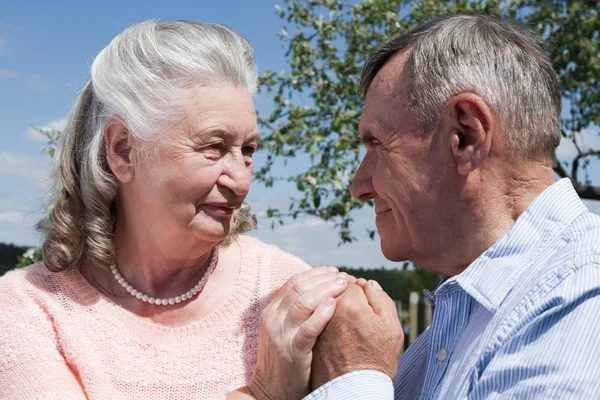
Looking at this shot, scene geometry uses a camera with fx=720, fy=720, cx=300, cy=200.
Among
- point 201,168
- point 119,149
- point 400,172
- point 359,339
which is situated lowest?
point 359,339

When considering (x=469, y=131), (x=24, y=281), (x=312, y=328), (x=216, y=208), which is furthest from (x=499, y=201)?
(x=24, y=281)

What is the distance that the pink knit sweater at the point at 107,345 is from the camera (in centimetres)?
261

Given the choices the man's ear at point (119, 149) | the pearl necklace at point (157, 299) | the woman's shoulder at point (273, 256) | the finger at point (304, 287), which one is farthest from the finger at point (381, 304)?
the man's ear at point (119, 149)

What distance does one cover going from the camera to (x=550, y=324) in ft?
5.51

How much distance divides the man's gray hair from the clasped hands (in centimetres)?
57

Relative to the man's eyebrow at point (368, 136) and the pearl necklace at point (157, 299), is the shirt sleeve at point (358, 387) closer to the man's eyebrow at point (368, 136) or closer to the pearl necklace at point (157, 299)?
the man's eyebrow at point (368, 136)

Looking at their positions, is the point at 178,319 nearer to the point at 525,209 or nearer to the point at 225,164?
the point at 225,164

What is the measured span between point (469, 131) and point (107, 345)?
1.57 meters

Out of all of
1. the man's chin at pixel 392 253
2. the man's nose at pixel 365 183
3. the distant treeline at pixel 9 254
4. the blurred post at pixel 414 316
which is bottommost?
the blurred post at pixel 414 316

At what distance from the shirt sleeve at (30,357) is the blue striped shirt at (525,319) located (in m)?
1.06

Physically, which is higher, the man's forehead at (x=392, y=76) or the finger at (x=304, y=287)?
the man's forehead at (x=392, y=76)

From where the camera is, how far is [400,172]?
221 cm

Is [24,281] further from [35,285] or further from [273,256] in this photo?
[273,256]

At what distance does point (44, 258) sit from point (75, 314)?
29 centimetres
